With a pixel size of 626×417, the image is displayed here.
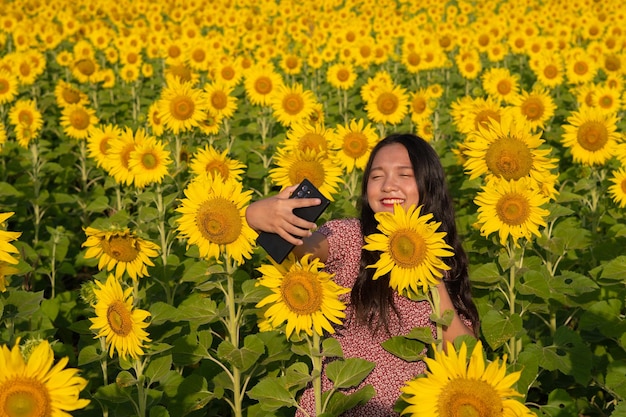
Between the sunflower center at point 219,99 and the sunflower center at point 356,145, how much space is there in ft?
6.29

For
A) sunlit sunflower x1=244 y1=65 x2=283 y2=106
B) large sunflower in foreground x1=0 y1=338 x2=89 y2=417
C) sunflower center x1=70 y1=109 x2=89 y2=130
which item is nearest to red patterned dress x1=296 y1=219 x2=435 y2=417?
large sunflower in foreground x1=0 y1=338 x2=89 y2=417

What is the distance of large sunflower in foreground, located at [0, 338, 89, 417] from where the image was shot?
189 cm

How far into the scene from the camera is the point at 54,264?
5852 mm

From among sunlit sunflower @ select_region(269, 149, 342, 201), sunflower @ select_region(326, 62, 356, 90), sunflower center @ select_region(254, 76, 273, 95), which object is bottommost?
sunlit sunflower @ select_region(269, 149, 342, 201)

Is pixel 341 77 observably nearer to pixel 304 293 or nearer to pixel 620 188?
pixel 620 188

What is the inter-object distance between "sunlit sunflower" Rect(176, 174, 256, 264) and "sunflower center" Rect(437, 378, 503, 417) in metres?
1.45

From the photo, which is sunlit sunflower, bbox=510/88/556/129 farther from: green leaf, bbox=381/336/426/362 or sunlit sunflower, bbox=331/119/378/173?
green leaf, bbox=381/336/426/362

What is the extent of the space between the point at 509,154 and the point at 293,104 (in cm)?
405

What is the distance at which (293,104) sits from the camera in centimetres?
750

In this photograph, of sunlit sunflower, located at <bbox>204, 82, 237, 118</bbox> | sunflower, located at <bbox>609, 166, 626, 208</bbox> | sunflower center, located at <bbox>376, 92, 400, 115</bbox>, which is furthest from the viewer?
sunflower center, located at <bbox>376, 92, 400, 115</bbox>

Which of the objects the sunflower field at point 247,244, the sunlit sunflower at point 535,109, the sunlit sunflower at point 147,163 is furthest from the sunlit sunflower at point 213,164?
the sunlit sunflower at point 535,109

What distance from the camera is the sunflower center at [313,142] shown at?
5.45 metres

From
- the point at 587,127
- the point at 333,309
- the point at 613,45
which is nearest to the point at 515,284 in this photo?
the point at 333,309

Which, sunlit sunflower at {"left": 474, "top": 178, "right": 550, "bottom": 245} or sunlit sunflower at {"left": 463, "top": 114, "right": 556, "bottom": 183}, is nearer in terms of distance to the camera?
sunlit sunflower at {"left": 474, "top": 178, "right": 550, "bottom": 245}
